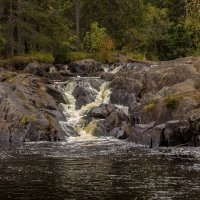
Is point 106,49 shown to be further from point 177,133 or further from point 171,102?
point 177,133

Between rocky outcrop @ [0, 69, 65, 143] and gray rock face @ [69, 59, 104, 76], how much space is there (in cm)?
1382

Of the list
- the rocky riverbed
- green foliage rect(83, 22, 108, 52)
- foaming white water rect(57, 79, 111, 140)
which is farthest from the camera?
green foliage rect(83, 22, 108, 52)

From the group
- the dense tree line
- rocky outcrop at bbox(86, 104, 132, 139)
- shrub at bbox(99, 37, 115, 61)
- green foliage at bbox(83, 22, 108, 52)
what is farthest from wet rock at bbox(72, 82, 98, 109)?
green foliage at bbox(83, 22, 108, 52)

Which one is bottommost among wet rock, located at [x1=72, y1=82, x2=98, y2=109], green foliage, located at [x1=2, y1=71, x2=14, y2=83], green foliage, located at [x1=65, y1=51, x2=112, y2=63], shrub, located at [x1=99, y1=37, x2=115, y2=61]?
wet rock, located at [x1=72, y1=82, x2=98, y2=109]

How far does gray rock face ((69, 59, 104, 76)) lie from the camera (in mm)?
58812

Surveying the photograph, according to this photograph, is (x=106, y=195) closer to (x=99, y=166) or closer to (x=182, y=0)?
(x=99, y=166)

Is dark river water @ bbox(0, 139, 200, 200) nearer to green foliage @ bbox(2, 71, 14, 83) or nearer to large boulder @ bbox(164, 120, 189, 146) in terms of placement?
large boulder @ bbox(164, 120, 189, 146)

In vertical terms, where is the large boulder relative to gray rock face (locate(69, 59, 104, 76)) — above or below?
below

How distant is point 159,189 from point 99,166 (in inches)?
237

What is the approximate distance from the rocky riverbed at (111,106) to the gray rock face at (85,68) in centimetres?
508

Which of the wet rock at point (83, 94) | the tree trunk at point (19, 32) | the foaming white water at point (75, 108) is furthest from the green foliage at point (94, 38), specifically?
the wet rock at point (83, 94)

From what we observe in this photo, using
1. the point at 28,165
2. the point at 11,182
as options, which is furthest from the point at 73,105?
the point at 11,182

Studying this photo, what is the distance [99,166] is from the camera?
24.7 metres

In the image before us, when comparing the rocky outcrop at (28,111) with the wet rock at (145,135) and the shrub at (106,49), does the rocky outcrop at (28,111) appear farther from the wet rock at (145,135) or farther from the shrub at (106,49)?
the shrub at (106,49)
